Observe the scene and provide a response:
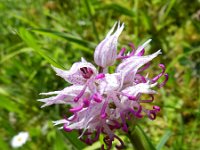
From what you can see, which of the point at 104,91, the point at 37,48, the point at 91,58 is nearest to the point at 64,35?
the point at 37,48

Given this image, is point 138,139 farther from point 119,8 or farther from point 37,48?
point 119,8

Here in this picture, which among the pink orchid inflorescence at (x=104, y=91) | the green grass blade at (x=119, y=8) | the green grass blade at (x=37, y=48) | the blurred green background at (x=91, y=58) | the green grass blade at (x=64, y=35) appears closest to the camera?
the pink orchid inflorescence at (x=104, y=91)

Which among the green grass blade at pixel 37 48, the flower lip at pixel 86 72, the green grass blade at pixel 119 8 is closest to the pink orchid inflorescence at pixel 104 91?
the flower lip at pixel 86 72

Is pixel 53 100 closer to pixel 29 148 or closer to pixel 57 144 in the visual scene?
pixel 57 144

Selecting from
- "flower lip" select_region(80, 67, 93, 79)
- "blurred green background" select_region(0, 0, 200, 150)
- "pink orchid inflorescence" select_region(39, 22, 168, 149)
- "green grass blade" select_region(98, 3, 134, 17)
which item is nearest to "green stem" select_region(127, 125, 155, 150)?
"pink orchid inflorescence" select_region(39, 22, 168, 149)

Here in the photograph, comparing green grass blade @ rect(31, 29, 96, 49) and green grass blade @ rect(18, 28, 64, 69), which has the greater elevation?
green grass blade @ rect(31, 29, 96, 49)

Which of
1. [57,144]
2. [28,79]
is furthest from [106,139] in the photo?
[28,79]

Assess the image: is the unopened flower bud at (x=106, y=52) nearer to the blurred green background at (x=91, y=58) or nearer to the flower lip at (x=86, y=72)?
the flower lip at (x=86, y=72)

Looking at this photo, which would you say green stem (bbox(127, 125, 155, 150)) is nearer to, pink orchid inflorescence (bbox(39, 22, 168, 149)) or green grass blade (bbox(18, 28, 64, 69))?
pink orchid inflorescence (bbox(39, 22, 168, 149))

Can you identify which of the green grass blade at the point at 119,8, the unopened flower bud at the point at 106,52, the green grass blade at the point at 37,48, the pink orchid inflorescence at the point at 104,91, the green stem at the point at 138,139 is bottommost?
the green stem at the point at 138,139
